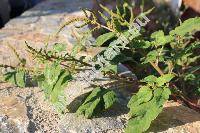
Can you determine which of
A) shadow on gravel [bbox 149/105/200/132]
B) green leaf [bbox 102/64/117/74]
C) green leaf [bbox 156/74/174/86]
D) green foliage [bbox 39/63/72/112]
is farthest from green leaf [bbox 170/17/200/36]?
green foliage [bbox 39/63/72/112]

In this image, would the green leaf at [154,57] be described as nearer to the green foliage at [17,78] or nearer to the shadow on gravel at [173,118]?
the shadow on gravel at [173,118]

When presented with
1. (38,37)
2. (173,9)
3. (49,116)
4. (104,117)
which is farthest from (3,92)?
(173,9)

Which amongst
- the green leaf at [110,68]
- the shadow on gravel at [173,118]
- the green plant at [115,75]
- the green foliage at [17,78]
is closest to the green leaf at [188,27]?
the green plant at [115,75]

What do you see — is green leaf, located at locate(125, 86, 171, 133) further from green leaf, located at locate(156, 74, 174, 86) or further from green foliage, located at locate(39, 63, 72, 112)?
green foliage, located at locate(39, 63, 72, 112)

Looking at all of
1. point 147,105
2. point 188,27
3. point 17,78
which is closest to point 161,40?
point 188,27

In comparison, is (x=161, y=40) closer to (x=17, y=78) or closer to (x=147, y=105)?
(x=147, y=105)

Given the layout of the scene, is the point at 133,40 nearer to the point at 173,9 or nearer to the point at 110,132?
the point at 110,132
